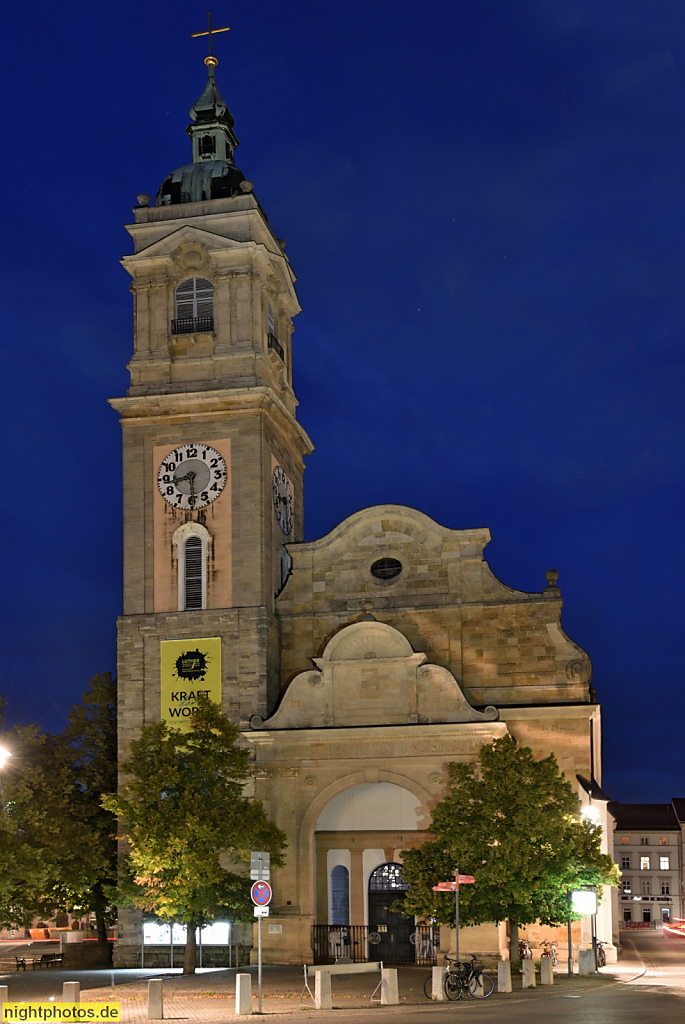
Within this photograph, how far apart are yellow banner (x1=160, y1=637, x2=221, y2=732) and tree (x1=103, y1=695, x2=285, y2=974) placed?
14.6 feet

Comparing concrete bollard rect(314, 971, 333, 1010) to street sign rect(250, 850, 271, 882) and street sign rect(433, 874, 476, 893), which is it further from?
street sign rect(433, 874, 476, 893)

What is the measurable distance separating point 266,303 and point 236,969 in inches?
1076

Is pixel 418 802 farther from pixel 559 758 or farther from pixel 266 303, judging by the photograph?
pixel 266 303

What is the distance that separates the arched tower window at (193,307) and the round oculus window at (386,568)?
12112 millimetres

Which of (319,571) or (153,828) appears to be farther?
(319,571)

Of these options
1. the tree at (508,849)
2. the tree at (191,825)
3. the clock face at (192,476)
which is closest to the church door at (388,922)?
the tree at (191,825)

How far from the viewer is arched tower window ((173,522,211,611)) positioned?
53594 mm

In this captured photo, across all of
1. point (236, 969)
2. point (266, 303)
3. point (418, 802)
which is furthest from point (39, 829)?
point (266, 303)

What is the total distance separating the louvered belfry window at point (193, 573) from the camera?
53625mm

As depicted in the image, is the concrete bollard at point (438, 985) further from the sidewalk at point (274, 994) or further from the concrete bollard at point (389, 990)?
the concrete bollard at point (389, 990)

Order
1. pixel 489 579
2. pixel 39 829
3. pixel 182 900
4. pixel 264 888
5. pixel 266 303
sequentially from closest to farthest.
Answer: pixel 264 888 → pixel 182 900 → pixel 39 829 → pixel 489 579 → pixel 266 303

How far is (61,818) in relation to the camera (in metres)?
50.3

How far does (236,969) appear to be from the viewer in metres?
46.3

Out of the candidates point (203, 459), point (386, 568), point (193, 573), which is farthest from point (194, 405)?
point (386, 568)
